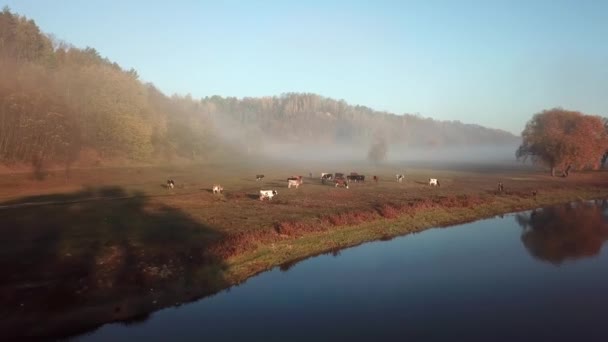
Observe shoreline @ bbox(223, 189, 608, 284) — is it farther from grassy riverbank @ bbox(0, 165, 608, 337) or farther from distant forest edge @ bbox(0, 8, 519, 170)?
distant forest edge @ bbox(0, 8, 519, 170)

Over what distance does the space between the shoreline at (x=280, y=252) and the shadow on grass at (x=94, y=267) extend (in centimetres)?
7

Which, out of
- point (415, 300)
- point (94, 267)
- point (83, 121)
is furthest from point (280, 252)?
point (83, 121)

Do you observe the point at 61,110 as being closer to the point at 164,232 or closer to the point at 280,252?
the point at 164,232

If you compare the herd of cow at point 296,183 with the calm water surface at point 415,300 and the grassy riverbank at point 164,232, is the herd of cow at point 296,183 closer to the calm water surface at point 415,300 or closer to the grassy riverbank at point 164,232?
the grassy riverbank at point 164,232

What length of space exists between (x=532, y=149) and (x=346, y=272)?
217 feet

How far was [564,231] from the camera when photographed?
35688 mm

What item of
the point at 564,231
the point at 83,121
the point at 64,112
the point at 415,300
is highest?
the point at 64,112

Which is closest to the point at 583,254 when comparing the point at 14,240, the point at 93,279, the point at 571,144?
the point at 93,279

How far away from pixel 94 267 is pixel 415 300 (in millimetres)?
16275

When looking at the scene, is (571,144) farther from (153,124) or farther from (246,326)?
(153,124)

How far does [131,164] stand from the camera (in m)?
84.2

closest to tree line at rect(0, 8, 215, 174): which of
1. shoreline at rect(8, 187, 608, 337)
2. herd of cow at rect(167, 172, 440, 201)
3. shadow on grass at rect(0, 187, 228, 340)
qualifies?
herd of cow at rect(167, 172, 440, 201)

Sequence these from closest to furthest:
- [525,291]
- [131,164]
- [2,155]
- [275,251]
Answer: [525,291] < [275,251] < [2,155] < [131,164]

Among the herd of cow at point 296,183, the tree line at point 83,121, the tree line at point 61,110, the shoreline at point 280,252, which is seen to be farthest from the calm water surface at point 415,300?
the tree line at point 61,110
